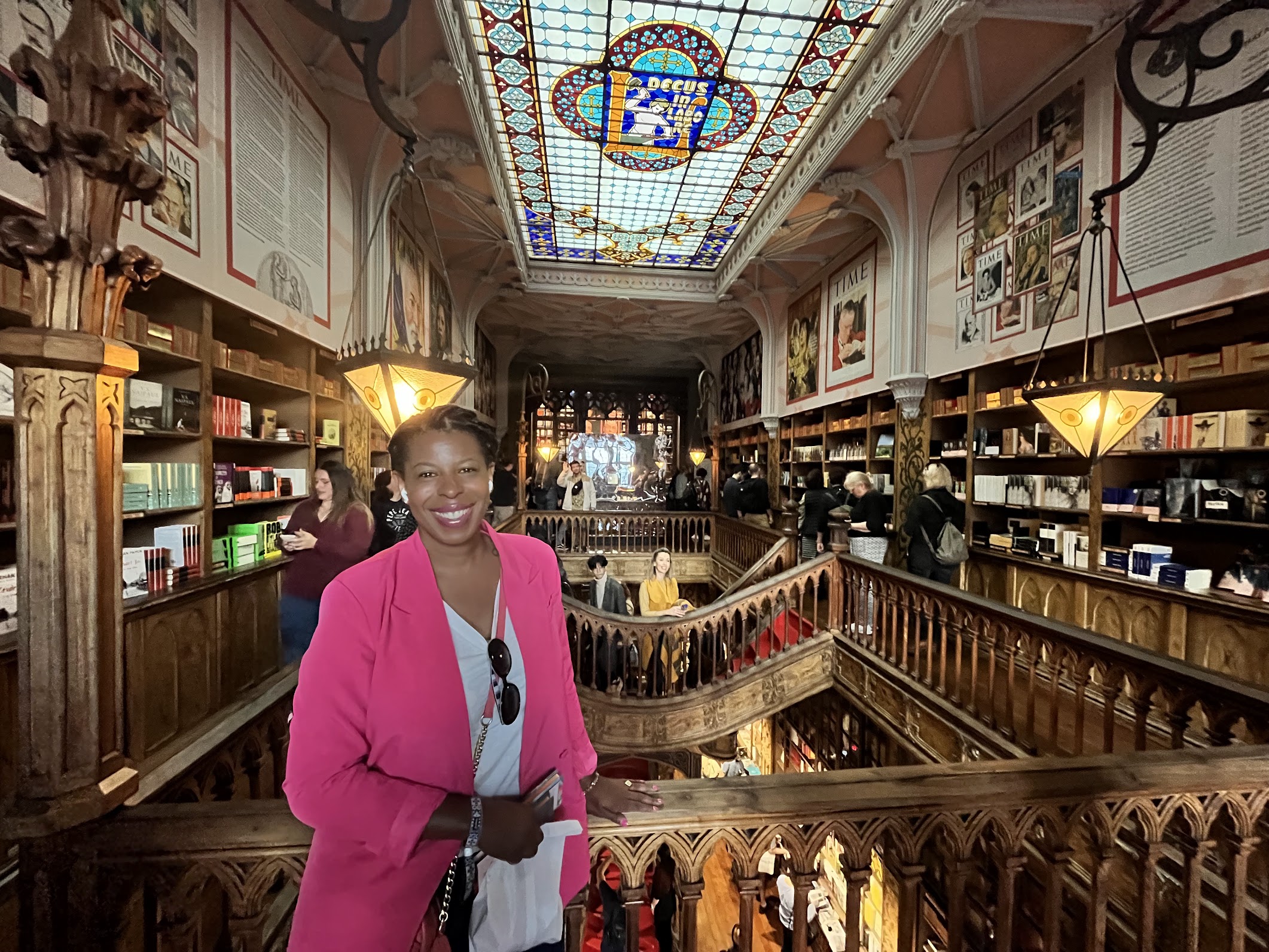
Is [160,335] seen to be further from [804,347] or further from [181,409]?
[804,347]

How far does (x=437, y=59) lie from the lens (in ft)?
15.6

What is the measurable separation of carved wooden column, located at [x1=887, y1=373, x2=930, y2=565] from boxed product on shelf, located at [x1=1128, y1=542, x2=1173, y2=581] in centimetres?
233

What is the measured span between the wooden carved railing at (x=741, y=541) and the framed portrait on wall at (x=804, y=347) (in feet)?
8.80

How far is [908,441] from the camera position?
676 cm

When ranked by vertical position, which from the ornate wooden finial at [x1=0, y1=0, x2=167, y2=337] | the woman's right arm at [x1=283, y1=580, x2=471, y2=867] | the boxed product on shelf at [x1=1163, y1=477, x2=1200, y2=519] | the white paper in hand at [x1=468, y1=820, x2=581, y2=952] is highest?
the ornate wooden finial at [x1=0, y1=0, x2=167, y2=337]

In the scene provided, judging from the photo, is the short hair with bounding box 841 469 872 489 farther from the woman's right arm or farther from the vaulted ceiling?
the woman's right arm

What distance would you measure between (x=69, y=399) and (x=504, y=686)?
0.96 m

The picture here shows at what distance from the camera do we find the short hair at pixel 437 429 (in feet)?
3.48

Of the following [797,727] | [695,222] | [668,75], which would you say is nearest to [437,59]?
[668,75]

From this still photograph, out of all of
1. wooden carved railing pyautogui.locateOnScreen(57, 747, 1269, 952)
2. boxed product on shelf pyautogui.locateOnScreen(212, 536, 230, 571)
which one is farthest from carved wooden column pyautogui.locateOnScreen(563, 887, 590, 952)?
boxed product on shelf pyautogui.locateOnScreen(212, 536, 230, 571)

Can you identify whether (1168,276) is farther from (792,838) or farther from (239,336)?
(239,336)

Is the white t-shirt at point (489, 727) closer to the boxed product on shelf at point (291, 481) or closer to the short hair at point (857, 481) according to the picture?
the boxed product on shelf at point (291, 481)

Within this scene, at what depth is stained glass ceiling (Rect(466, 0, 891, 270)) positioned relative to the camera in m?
4.70

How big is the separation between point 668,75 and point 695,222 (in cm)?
348
